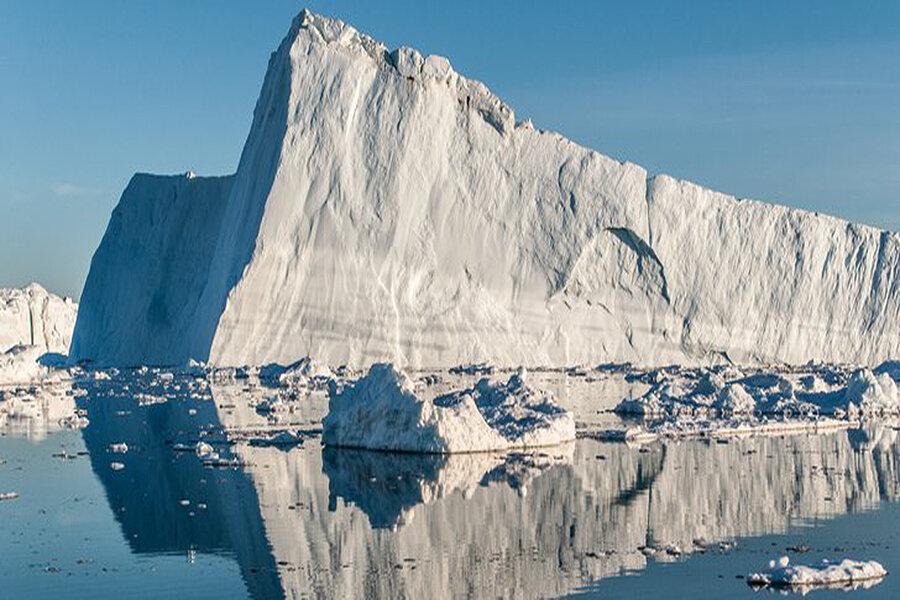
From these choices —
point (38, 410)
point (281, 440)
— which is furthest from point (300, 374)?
point (281, 440)

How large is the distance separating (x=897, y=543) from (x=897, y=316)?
26.5 m

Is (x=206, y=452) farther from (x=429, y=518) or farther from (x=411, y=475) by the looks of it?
(x=429, y=518)

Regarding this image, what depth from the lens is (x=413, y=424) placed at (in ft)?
44.2

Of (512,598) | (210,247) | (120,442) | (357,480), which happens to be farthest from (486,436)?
(210,247)

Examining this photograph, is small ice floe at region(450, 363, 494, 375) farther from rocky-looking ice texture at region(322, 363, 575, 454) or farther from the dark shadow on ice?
rocky-looking ice texture at region(322, 363, 575, 454)

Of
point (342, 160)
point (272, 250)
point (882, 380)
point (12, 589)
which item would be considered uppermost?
point (342, 160)

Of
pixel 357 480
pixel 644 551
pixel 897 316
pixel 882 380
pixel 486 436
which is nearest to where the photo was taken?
pixel 644 551

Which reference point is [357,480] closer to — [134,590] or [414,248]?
[134,590]

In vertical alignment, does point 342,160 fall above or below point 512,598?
above

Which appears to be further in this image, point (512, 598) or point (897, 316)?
point (897, 316)

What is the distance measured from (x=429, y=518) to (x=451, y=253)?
65.3 ft

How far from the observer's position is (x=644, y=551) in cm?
897

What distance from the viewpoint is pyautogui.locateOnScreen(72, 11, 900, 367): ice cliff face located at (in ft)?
91.8

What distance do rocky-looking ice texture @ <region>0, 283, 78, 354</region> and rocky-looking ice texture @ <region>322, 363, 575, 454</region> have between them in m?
39.8
